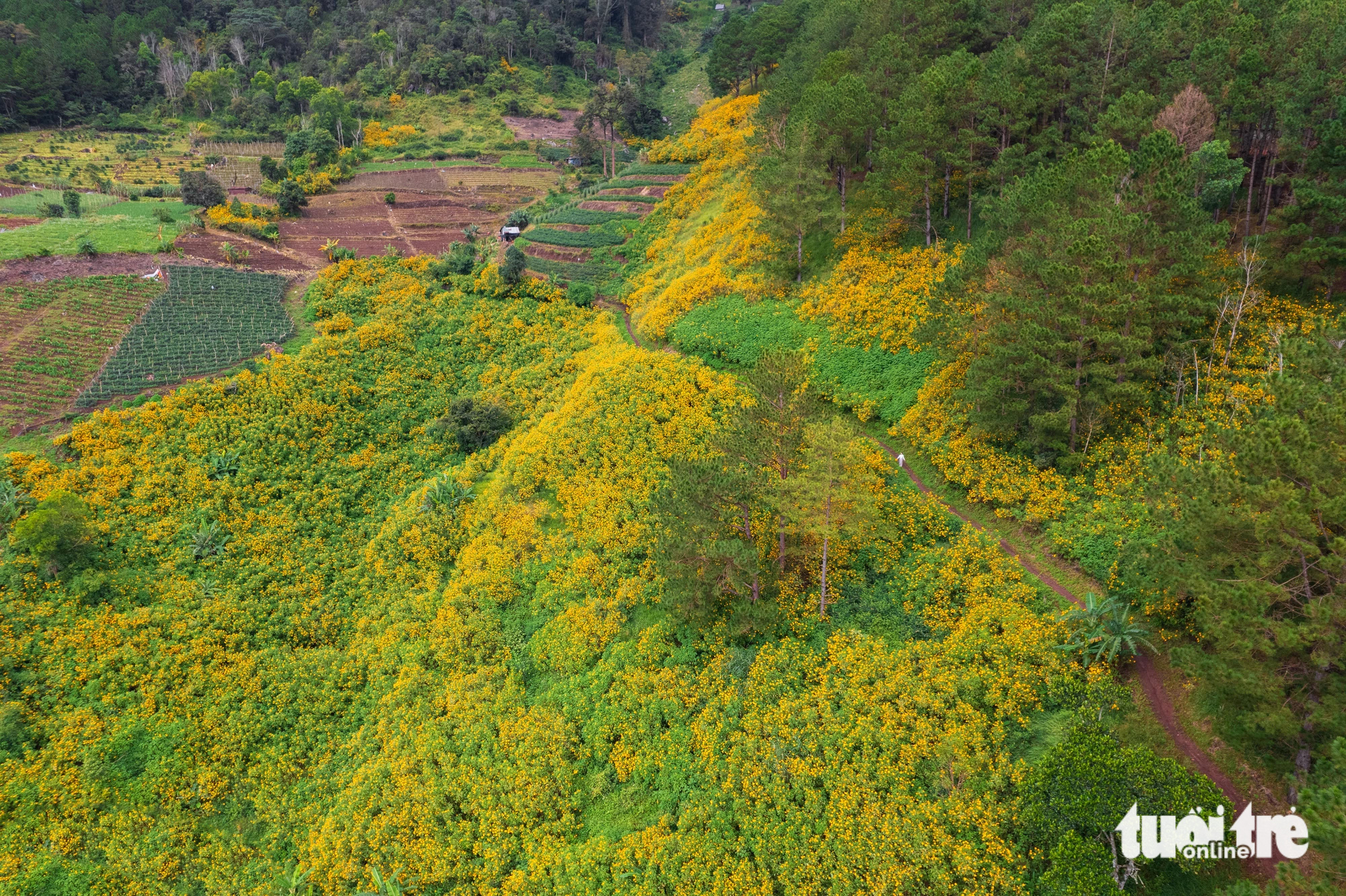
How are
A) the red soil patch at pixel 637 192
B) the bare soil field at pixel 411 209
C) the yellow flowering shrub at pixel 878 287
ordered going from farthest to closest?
the red soil patch at pixel 637 192 → the bare soil field at pixel 411 209 → the yellow flowering shrub at pixel 878 287

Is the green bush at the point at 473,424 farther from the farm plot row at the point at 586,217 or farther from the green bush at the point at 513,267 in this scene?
the farm plot row at the point at 586,217

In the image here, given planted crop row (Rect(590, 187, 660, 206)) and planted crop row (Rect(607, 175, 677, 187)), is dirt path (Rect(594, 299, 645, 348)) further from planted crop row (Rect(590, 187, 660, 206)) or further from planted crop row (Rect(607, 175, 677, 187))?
planted crop row (Rect(607, 175, 677, 187))

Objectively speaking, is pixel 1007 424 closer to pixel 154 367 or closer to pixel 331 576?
pixel 331 576

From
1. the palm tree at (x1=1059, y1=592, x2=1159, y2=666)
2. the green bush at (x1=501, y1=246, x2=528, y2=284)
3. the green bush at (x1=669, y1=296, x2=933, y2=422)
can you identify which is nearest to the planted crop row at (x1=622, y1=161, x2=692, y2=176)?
the green bush at (x1=501, y1=246, x2=528, y2=284)

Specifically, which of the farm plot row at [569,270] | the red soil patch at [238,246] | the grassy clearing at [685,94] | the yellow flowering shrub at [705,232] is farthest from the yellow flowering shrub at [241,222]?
the grassy clearing at [685,94]

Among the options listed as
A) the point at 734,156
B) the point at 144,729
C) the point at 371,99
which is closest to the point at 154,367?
the point at 144,729
